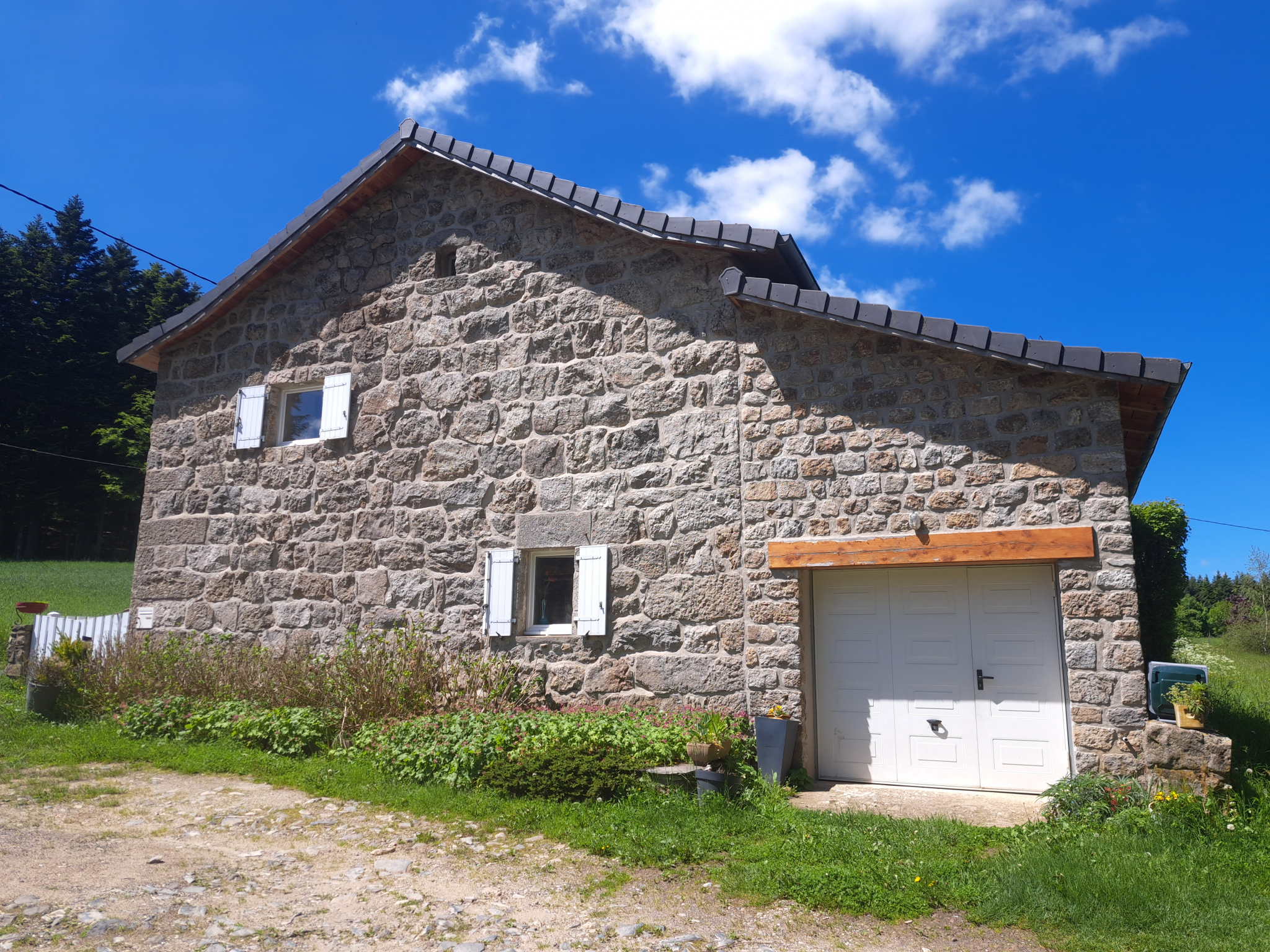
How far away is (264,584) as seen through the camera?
30.8 ft

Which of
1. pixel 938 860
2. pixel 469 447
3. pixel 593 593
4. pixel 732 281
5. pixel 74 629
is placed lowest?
pixel 938 860

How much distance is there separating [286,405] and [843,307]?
6.76m

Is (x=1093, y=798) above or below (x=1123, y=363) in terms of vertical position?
below

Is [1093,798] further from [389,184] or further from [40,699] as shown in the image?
[40,699]

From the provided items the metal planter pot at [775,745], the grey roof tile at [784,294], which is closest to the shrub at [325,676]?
the metal planter pot at [775,745]

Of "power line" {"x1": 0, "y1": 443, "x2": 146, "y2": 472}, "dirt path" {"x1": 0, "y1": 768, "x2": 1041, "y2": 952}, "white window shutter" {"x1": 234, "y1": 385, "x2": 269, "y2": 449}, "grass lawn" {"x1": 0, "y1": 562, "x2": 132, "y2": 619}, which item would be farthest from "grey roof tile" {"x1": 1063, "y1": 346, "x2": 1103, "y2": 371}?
"power line" {"x1": 0, "y1": 443, "x2": 146, "y2": 472}

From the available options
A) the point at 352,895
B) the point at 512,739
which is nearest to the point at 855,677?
the point at 512,739

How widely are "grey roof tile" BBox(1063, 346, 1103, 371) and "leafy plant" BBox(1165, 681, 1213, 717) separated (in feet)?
7.41

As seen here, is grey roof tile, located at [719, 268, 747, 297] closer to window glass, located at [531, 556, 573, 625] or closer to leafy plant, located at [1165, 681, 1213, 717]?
window glass, located at [531, 556, 573, 625]

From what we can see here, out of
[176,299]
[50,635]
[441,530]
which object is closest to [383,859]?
[441,530]

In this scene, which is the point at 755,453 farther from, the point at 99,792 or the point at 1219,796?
the point at 99,792

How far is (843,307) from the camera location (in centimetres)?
684

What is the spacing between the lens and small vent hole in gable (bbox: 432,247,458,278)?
30.7 feet

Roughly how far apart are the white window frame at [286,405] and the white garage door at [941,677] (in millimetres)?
6050
